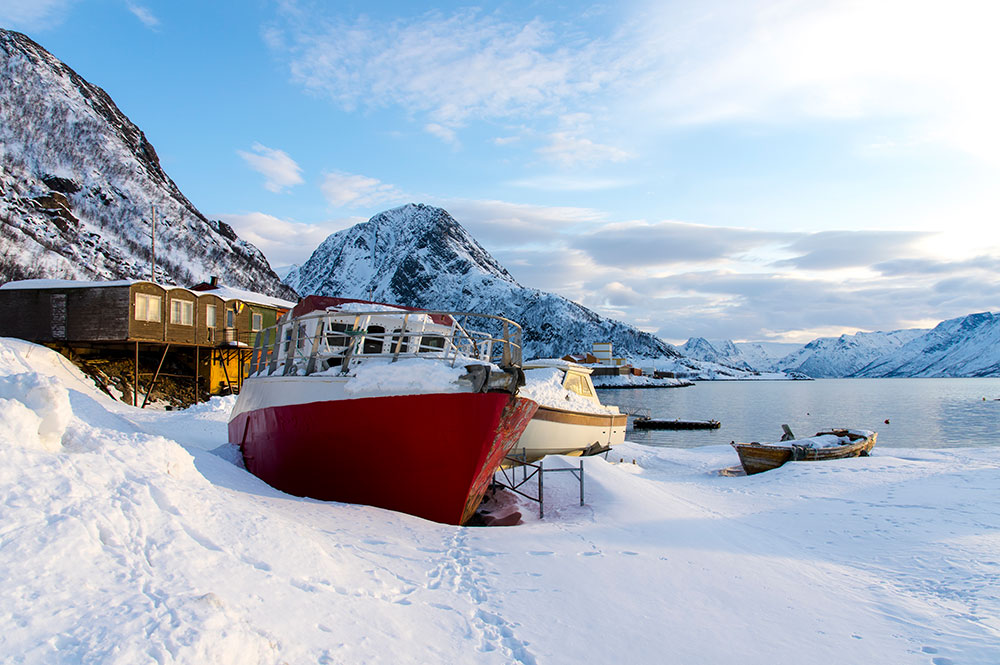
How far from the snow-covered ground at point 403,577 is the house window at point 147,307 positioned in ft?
65.2

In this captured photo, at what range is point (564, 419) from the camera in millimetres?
17875

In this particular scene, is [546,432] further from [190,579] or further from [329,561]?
[190,579]

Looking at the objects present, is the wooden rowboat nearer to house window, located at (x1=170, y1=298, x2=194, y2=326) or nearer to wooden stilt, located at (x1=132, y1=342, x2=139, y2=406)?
house window, located at (x1=170, y1=298, x2=194, y2=326)

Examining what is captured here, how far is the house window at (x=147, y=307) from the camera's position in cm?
2731

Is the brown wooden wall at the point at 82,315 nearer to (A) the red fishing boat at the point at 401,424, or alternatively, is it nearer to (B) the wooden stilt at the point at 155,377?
(B) the wooden stilt at the point at 155,377

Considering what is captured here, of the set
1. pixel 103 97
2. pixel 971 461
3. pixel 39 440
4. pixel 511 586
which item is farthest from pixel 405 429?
pixel 103 97

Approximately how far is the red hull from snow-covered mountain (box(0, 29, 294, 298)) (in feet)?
241

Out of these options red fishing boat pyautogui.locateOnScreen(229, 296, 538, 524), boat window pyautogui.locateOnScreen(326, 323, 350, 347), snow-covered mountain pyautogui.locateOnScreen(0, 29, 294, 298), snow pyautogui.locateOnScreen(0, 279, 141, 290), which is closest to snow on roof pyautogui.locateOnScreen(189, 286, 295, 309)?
snow pyautogui.locateOnScreen(0, 279, 141, 290)

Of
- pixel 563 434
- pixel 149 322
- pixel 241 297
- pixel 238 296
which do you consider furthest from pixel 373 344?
pixel 238 296

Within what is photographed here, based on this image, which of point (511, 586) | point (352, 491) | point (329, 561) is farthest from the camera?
point (352, 491)

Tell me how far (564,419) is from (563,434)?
47 cm

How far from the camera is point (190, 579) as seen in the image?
4.49m

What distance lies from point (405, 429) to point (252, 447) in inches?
194

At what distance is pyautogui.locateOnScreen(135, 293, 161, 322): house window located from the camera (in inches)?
1075
